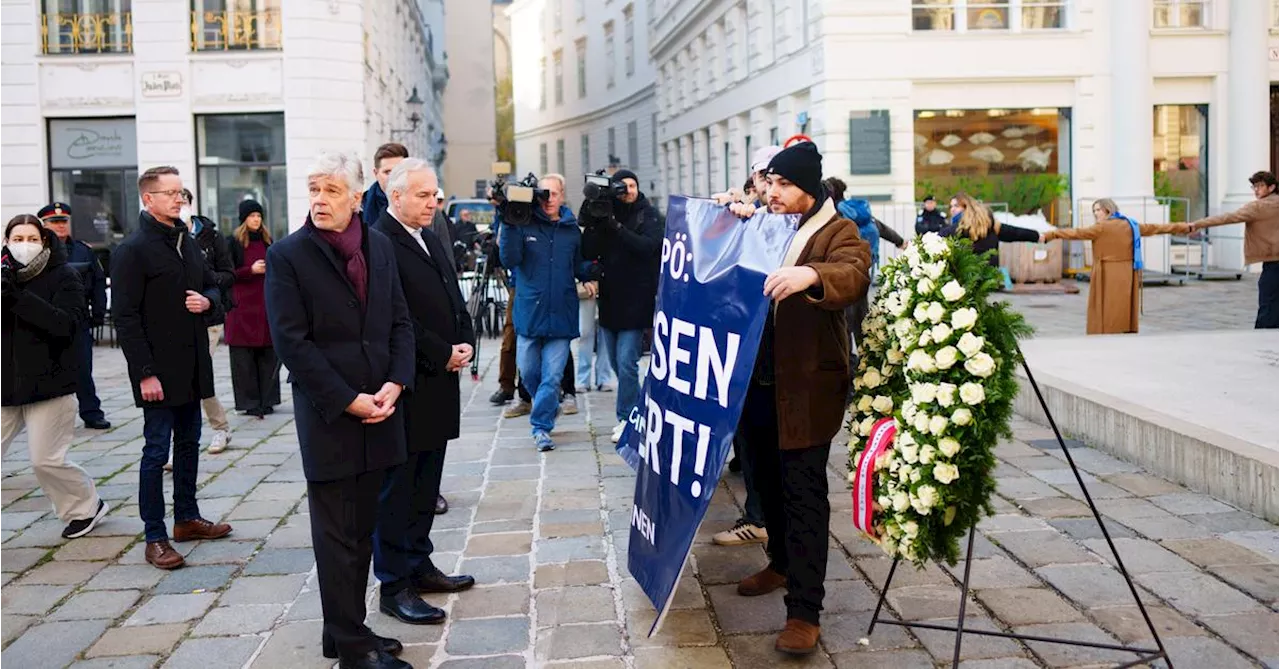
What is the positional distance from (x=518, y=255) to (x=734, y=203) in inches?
157

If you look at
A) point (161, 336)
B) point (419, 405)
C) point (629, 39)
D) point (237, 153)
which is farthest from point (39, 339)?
point (629, 39)

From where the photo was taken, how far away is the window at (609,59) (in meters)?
51.8

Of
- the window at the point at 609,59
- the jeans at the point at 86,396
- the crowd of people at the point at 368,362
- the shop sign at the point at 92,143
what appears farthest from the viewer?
the window at the point at 609,59

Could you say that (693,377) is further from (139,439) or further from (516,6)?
(516,6)

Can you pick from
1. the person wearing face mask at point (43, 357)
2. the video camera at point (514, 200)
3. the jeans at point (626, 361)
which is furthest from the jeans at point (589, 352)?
the person wearing face mask at point (43, 357)

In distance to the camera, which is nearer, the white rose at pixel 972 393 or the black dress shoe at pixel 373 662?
the white rose at pixel 972 393

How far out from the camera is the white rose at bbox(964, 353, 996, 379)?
4.06 metres

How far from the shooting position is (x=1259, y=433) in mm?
6949

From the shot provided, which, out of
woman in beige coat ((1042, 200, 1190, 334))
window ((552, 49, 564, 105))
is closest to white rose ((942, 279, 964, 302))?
woman in beige coat ((1042, 200, 1190, 334))

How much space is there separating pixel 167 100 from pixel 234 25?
1.80 meters

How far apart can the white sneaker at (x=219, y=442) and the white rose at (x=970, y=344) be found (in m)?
6.40

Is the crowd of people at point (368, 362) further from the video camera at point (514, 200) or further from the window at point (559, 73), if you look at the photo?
the window at point (559, 73)

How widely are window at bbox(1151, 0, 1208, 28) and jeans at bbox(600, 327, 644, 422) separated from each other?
20220mm

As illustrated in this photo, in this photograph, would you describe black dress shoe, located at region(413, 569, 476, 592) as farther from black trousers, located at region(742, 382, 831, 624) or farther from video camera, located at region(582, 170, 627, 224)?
video camera, located at region(582, 170, 627, 224)
